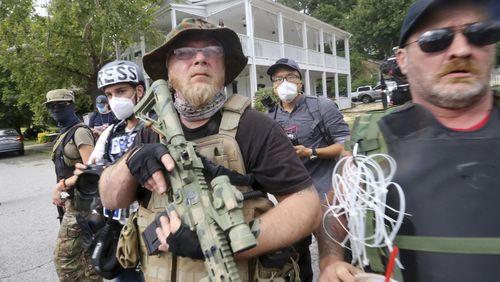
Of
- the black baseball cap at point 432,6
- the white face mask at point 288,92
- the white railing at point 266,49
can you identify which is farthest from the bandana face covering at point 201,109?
the white railing at point 266,49

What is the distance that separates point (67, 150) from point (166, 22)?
16933 millimetres

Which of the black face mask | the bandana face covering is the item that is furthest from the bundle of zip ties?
the black face mask

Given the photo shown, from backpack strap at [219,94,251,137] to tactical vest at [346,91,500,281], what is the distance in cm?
58

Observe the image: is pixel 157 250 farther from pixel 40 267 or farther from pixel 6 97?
pixel 6 97

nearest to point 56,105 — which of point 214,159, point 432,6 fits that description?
point 214,159

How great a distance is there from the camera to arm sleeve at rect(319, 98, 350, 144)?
321cm

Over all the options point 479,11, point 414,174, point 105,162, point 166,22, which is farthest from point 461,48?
point 166,22

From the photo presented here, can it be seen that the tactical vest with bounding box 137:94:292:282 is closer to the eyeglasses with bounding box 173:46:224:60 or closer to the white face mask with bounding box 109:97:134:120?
the eyeglasses with bounding box 173:46:224:60

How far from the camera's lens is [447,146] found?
4.09 ft

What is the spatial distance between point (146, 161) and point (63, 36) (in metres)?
15.3

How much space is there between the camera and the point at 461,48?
1.25m

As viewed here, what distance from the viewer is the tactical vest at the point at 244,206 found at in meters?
1.59

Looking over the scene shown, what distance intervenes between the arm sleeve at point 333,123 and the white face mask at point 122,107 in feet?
5.23

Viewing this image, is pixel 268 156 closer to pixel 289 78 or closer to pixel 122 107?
pixel 122 107
